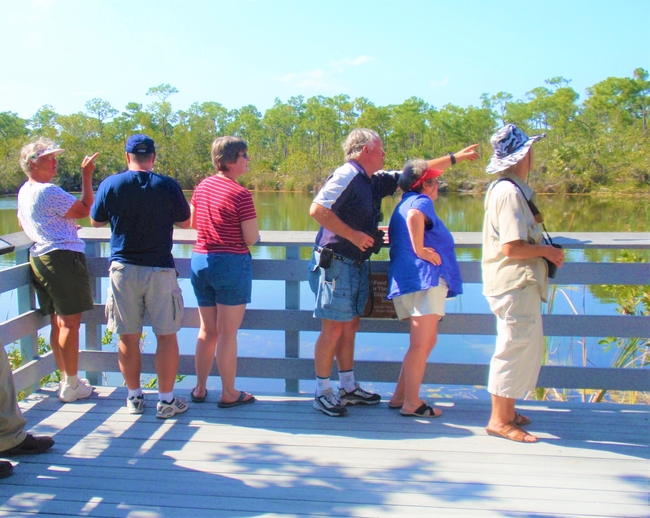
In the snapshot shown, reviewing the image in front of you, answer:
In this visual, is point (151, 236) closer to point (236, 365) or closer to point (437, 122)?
point (236, 365)

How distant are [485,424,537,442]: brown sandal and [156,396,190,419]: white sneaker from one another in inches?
61.4

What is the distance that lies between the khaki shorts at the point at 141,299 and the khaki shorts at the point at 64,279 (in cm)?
26

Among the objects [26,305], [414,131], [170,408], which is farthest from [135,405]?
[414,131]

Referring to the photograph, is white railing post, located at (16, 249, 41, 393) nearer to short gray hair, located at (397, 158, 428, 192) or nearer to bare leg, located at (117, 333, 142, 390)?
bare leg, located at (117, 333, 142, 390)

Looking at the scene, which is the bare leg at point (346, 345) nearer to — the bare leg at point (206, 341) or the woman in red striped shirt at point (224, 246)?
the woman in red striped shirt at point (224, 246)

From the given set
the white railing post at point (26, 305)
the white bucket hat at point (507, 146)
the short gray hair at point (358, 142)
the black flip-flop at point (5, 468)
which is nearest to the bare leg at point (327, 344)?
the short gray hair at point (358, 142)

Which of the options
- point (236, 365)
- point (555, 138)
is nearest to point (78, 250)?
point (236, 365)

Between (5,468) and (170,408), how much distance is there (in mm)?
870

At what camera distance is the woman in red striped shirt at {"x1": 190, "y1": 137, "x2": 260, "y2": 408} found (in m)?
3.27

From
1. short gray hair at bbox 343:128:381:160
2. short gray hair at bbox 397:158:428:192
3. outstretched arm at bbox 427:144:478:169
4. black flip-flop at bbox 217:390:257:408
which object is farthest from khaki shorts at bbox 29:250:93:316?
outstretched arm at bbox 427:144:478:169

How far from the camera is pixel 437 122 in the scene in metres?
41.4

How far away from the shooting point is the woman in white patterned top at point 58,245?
3.37 metres

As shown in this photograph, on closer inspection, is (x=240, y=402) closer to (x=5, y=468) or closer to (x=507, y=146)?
(x=5, y=468)

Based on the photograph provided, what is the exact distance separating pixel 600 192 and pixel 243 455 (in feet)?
106
